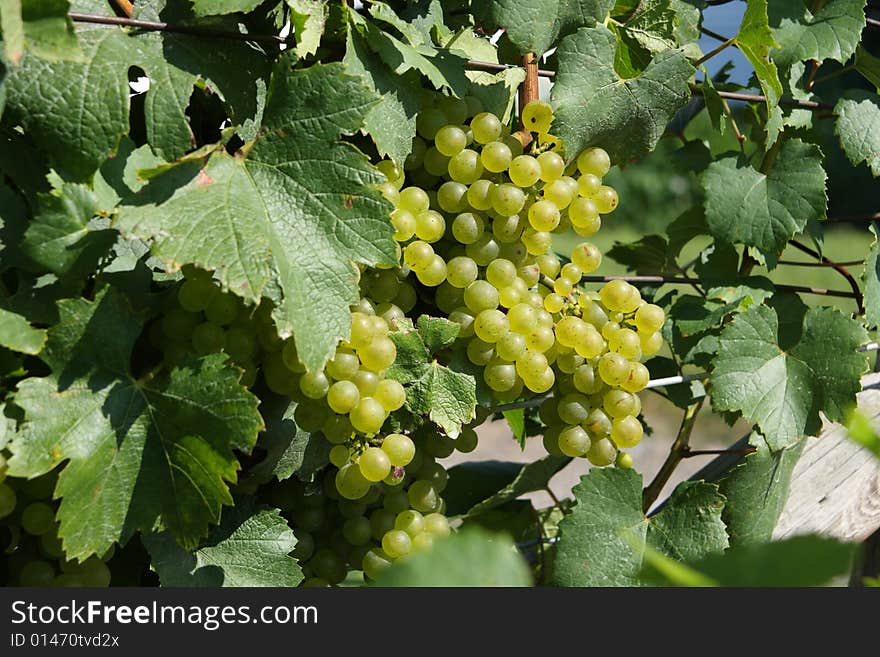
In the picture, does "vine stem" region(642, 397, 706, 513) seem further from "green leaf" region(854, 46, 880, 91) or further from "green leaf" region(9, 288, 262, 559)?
"green leaf" region(9, 288, 262, 559)

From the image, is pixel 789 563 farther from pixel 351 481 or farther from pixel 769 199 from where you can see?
pixel 769 199

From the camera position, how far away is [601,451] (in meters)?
0.94

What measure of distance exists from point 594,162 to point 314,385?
1.20 ft

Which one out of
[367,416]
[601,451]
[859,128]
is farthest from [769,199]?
[367,416]

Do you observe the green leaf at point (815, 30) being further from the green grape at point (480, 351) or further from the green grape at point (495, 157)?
the green grape at point (480, 351)

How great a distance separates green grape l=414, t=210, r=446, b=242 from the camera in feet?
2.76

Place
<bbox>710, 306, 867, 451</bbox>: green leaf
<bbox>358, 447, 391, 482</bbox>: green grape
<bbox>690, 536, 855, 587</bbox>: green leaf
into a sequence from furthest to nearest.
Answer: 1. <bbox>710, 306, 867, 451</bbox>: green leaf
2. <bbox>358, 447, 391, 482</bbox>: green grape
3. <bbox>690, 536, 855, 587</bbox>: green leaf

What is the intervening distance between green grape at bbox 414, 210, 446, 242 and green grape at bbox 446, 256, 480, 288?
0.10 ft

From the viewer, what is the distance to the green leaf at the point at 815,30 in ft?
3.72

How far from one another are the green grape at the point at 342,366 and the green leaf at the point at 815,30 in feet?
2.32

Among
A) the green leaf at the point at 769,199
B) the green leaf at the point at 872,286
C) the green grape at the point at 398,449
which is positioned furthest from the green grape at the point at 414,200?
the green leaf at the point at 872,286

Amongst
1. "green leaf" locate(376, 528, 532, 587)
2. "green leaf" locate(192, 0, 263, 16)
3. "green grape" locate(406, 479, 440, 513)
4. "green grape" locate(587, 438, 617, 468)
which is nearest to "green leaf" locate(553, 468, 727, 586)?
"green grape" locate(587, 438, 617, 468)

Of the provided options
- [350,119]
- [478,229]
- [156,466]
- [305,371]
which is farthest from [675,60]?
[156,466]

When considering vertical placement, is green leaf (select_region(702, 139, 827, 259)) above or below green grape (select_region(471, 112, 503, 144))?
below
